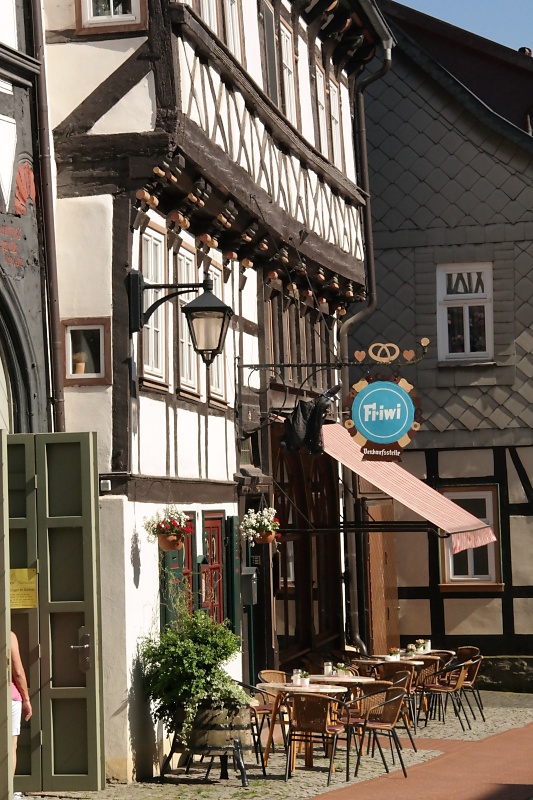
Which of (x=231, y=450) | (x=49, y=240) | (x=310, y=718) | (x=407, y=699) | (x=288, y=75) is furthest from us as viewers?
(x=288, y=75)

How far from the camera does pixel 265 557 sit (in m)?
15.8

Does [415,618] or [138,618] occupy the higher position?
[138,618]

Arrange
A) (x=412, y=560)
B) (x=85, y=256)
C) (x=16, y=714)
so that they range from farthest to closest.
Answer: (x=412, y=560), (x=85, y=256), (x=16, y=714)

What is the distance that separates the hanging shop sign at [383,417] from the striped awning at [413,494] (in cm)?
110

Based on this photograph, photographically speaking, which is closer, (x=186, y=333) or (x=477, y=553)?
(x=186, y=333)

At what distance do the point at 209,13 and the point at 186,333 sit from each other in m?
2.89

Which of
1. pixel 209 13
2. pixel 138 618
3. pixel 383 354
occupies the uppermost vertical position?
pixel 209 13

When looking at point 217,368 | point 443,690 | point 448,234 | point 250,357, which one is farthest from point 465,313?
point 217,368

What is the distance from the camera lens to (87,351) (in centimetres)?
1162

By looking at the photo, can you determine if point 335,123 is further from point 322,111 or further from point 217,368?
point 217,368

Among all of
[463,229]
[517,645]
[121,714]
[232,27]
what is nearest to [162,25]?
[232,27]

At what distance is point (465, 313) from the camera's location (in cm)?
2125

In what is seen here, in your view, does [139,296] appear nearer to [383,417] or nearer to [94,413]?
[94,413]

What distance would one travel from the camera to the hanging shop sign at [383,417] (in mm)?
15859
